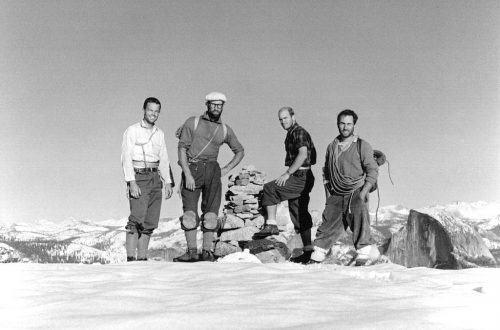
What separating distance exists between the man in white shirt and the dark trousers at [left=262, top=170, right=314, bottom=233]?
152 centimetres

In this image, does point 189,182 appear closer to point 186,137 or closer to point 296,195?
point 186,137

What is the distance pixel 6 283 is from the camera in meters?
3.35

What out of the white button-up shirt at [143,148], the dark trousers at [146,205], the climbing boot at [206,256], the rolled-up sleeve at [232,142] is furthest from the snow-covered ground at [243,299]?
the rolled-up sleeve at [232,142]

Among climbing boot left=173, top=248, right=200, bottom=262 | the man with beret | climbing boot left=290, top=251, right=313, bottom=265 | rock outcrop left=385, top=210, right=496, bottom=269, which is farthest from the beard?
rock outcrop left=385, top=210, right=496, bottom=269

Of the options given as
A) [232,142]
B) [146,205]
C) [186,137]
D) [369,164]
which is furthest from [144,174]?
[369,164]

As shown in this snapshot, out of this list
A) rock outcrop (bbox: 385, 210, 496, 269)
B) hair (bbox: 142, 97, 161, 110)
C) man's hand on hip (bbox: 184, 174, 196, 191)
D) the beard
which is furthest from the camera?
rock outcrop (bbox: 385, 210, 496, 269)

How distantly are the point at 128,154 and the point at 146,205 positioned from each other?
2.26ft

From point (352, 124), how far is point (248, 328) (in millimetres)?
4543

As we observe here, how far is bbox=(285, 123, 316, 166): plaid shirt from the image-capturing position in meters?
6.81

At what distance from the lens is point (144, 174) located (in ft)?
20.0

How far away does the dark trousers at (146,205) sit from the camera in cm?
598

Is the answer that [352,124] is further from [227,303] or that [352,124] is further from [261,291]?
[227,303]

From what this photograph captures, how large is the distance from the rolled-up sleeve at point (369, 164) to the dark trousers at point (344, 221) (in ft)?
0.72

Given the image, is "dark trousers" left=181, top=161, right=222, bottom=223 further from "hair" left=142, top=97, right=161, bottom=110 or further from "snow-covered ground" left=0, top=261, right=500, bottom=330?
"snow-covered ground" left=0, top=261, right=500, bottom=330
